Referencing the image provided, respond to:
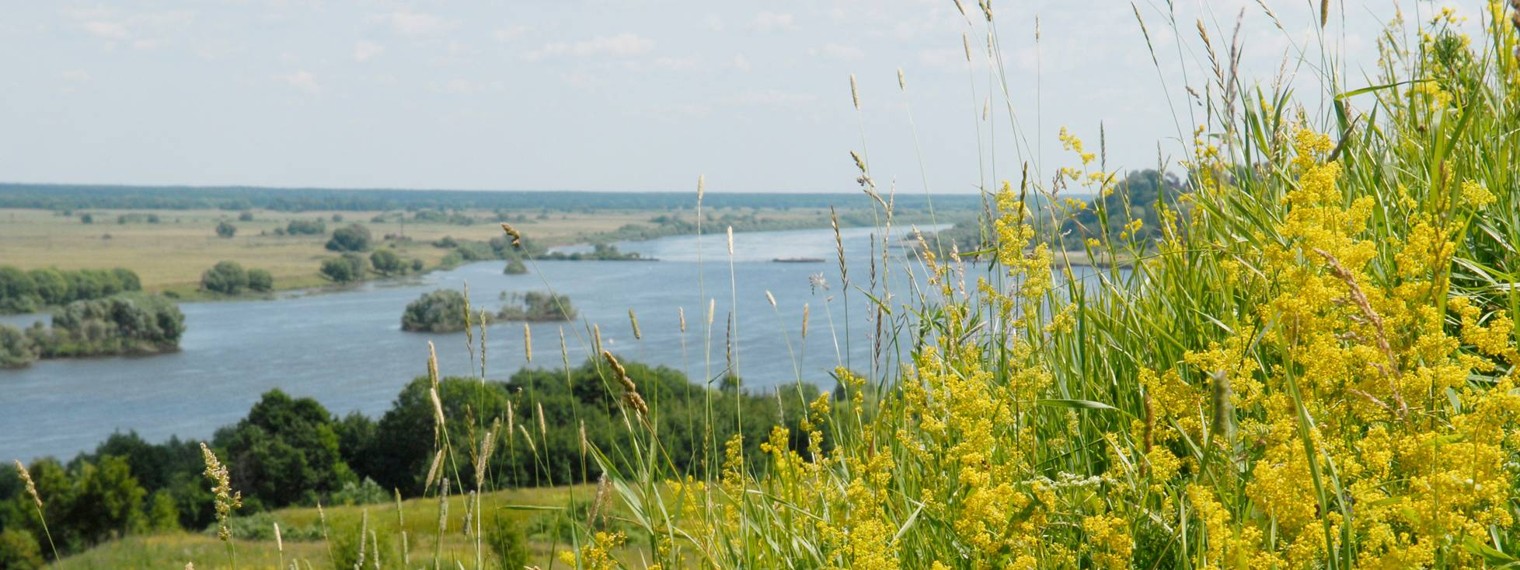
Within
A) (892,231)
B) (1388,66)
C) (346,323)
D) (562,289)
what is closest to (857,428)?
(892,231)

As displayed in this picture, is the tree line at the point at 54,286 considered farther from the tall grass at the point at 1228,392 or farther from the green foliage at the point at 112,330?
the tall grass at the point at 1228,392

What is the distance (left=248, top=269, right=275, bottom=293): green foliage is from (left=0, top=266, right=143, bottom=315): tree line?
11342 millimetres

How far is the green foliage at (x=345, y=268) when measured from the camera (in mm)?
128750

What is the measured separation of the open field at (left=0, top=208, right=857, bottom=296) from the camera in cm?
13175

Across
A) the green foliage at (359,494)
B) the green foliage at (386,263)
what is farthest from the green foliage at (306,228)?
the green foliage at (359,494)

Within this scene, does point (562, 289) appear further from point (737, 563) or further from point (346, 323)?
point (737, 563)

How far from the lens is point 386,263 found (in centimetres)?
13075

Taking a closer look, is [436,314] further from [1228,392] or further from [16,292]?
[1228,392]


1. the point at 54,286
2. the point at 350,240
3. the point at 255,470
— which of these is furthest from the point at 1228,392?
the point at 350,240

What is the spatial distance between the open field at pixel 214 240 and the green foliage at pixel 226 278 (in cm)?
354

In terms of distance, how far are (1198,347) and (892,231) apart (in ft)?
3.89

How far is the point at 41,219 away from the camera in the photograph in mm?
194500

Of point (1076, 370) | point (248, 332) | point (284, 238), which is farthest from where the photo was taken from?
point (284, 238)

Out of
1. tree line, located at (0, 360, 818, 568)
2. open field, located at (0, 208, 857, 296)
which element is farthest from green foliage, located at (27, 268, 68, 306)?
tree line, located at (0, 360, 818, 568)
